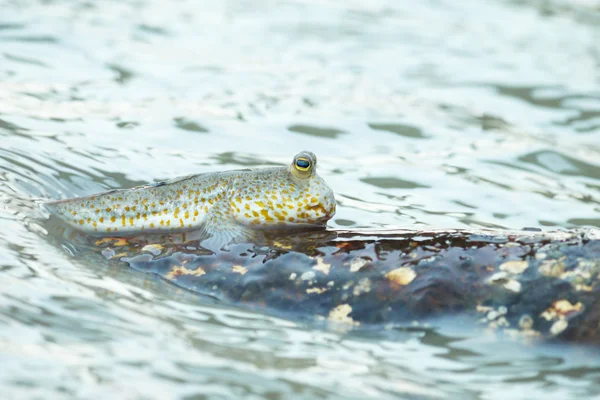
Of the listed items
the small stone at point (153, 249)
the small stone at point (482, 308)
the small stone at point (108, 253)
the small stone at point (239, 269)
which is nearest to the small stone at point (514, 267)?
the small stone at point (482, 308)

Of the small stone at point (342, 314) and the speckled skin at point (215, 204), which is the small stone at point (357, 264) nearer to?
the small stone at point (342, 314)

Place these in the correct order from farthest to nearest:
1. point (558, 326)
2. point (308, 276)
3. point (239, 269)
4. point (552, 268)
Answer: point (239, 269) → point (308, 276) → point (552, 268) → point (558, 326)

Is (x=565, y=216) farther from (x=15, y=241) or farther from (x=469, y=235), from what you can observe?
(x=15, y=241)

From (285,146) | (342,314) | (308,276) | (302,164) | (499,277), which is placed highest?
(285,146)


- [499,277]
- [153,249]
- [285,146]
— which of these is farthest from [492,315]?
[285,146]

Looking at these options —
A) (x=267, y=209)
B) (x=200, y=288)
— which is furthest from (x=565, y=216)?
(x=200, y=288)

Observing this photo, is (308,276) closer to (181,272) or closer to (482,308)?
(181,272)

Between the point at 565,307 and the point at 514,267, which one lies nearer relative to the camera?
the point at 565,307
